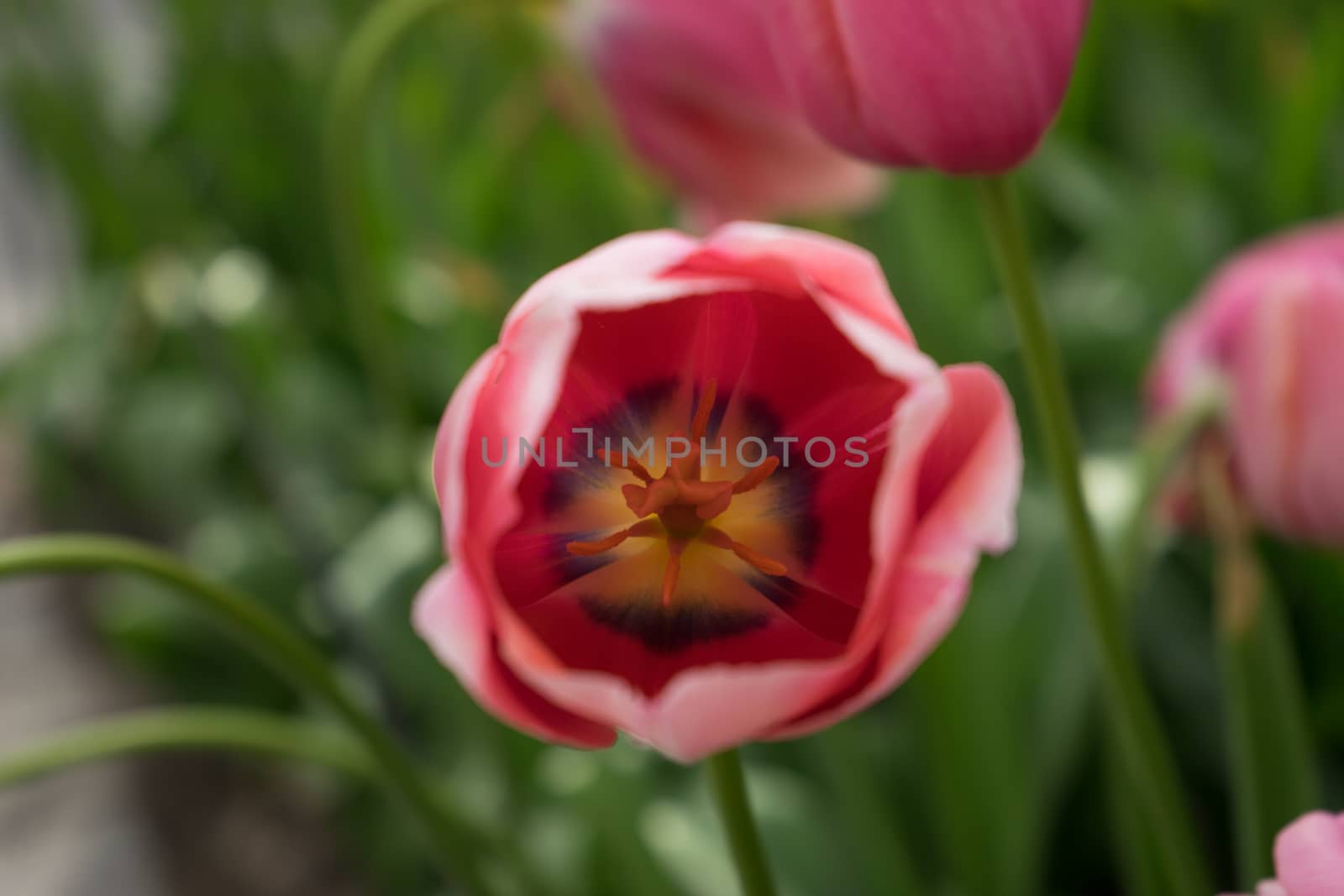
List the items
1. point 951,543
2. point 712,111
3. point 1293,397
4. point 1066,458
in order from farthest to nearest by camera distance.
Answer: point 712,111 < point 1293,397 < point 1066,458 < point 951,543

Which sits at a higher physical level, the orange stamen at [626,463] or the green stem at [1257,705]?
the orange stamen at [626,463]

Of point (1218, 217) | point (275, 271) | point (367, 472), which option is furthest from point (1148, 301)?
point (275, 271)

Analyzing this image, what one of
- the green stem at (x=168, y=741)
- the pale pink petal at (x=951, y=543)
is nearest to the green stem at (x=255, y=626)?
the green stem at (x=168, y=741)

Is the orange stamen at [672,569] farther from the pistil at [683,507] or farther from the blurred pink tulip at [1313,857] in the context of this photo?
the blurred pink tulip at [1313,857]

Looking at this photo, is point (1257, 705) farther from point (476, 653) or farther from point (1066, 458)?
point (476, 653)

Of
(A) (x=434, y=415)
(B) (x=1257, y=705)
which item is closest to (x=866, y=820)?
(B) (x=1257, y=705)

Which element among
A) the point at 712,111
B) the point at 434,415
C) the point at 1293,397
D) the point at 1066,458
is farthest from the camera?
the point at 434,415

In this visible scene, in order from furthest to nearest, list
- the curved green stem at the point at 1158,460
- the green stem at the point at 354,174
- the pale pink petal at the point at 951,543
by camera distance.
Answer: the green stem at the point at 354,174
the curved green stem at the point at 1158,460
the pale pink petal at the point at 951,543
